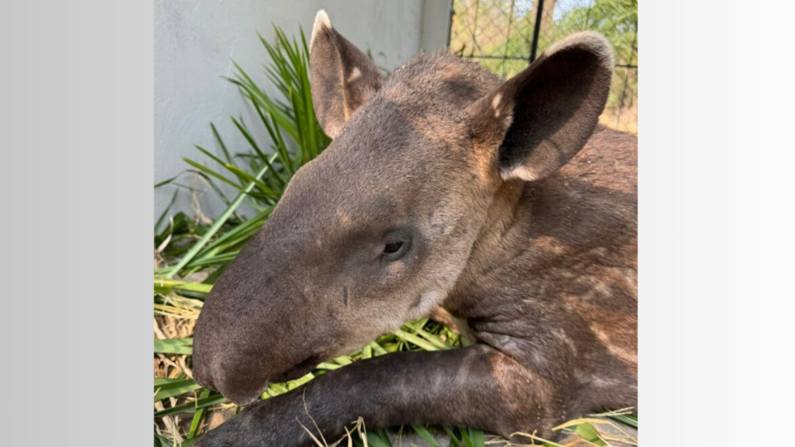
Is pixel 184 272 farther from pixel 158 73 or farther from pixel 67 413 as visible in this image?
pixel 67 413

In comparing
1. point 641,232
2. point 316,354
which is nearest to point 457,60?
point 641,232

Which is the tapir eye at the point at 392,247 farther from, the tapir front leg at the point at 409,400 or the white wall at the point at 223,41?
the white wall at the point at 223,41

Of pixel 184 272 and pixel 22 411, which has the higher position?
pixel 22 411

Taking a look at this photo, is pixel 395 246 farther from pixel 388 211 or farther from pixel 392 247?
pixel 388 211

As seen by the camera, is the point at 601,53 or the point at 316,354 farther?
the point at 316,354

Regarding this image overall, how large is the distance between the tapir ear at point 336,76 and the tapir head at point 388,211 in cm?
28

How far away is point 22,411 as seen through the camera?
3.84 feet

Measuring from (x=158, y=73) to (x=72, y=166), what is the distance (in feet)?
4.93

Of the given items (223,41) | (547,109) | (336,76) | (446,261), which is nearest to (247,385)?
(446,261)

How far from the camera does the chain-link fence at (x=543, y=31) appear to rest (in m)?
2.07

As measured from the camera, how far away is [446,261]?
2.19 meters

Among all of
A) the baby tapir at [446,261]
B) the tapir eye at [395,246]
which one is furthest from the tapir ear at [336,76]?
the tapir eye at [395,246]

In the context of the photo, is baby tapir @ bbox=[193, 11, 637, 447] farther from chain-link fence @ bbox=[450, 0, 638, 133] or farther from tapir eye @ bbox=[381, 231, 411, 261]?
chain-link fence @ bbox=[450, 0, 638, 133]

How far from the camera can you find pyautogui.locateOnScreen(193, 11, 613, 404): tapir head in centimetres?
190
